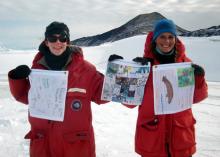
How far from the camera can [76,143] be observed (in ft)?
9.80

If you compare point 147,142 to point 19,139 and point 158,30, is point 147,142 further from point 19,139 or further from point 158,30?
point 19,139

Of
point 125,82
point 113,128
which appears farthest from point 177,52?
point 113,128

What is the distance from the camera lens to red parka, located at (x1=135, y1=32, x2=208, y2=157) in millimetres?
3072

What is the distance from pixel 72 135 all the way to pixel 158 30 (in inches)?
45.1

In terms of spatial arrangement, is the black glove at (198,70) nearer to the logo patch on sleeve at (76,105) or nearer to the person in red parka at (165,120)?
the person in red parka at (165,120)

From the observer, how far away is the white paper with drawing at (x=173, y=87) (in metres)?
3.11

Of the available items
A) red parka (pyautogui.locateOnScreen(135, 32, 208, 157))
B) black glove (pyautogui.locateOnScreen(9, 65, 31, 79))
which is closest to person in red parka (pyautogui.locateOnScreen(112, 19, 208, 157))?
red parka (pyautogui.locateOnScreen(135, 32, 208, 157))

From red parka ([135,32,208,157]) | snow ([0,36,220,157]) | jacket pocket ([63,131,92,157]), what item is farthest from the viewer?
snow ([0,36,220,157])

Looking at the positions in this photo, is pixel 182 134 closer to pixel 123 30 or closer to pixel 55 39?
pixel 55 39

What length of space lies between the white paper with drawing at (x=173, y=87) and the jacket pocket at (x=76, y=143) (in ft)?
2.10

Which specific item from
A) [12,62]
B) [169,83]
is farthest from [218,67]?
[169,83]

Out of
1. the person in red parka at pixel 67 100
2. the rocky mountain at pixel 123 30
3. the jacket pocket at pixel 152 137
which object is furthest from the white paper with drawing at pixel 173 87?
the rocky mountain at pixel 123 30

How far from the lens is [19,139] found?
548 cm

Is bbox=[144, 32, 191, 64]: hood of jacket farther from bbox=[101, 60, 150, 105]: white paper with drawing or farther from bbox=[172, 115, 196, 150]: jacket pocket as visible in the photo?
bbox=[172, 115, 196, 150]: jacket pocket
